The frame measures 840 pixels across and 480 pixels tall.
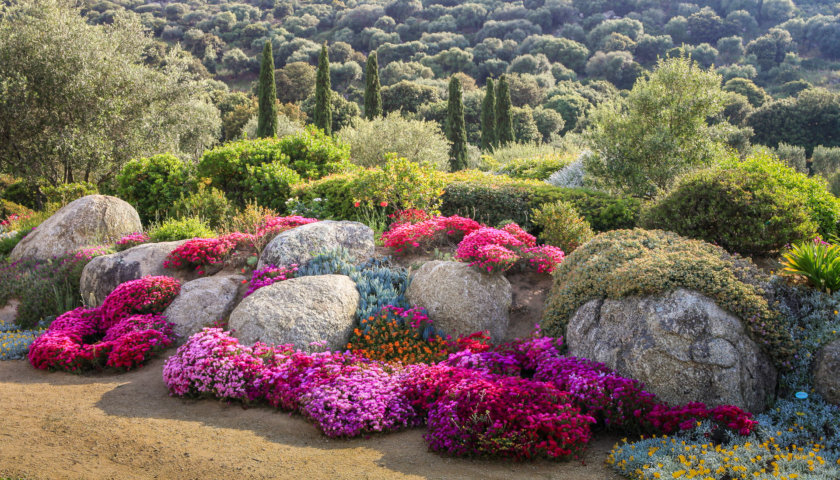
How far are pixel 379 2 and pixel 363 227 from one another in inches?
3065

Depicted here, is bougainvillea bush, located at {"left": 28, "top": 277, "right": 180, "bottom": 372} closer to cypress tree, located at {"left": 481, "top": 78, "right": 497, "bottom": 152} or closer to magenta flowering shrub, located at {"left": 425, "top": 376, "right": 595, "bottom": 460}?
magenta flowering shrub, located at {"left": 425, "top": 376, "right": 595, "bottom": 460}

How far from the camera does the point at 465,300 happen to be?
7.13 meters

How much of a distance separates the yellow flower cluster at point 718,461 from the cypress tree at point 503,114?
1068 inches

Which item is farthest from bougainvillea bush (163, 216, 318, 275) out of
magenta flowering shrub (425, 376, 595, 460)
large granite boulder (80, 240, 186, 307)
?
magenta flowering shrub (425, 376, 595, 460)

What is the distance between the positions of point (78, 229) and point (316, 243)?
572 cm

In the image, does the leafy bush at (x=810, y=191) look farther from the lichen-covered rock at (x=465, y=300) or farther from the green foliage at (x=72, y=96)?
the green foliage at (x=72, y=96)

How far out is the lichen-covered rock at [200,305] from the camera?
7570mm

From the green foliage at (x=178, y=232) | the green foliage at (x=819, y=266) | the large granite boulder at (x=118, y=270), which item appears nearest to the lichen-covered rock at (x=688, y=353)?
the green foliage at (x=819, y=266)

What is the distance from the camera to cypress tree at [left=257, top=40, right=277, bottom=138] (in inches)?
1025

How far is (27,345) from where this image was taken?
763 cm

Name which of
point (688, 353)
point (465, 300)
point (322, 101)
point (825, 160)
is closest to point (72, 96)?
point (465, 300)

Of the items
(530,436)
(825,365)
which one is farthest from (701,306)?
(530,436)

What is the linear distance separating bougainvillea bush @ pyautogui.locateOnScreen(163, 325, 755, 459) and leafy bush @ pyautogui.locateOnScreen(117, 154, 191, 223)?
8.50 meters

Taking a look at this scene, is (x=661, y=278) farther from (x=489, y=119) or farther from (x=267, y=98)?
(x=489, y=119)
